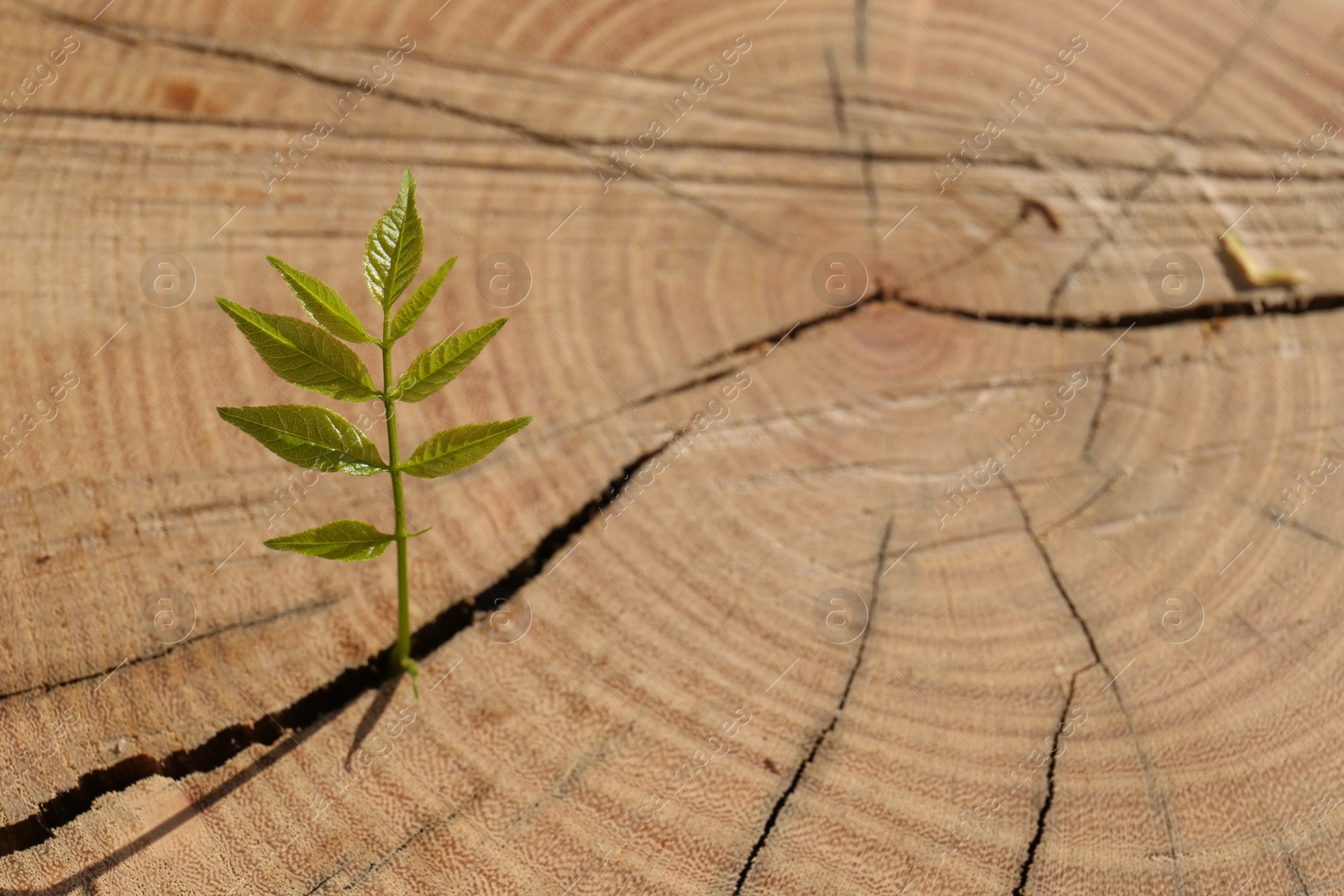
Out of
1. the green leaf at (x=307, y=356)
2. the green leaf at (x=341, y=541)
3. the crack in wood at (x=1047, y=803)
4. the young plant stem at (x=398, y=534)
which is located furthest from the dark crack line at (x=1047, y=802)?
the green leaf at (x=307, y=356)

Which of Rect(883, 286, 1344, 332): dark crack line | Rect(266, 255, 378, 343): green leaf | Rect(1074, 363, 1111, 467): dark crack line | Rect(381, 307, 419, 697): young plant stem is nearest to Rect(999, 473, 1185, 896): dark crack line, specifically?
Rect(1074, 363, 1111, 467): dark crack line

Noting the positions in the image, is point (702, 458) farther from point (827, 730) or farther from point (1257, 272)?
point (1257, 272)

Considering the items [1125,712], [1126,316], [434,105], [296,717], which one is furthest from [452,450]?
[1126,316]

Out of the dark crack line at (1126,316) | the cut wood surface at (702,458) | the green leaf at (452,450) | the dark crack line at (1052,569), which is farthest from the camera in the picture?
the dark crack line at (1126,316)

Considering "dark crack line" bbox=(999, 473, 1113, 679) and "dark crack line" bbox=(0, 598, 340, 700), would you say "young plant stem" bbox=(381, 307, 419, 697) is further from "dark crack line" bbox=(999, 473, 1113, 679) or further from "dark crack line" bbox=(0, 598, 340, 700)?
"dark crack line" bbox=(999, 473, 1113, 679)

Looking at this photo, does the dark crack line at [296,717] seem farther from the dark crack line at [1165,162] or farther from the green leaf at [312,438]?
the dark crack line at [1165,162]

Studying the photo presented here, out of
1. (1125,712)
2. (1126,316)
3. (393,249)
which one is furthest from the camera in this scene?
(1126,316)
